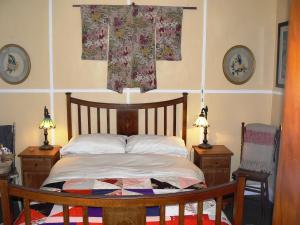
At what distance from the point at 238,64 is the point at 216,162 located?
1.31 metres

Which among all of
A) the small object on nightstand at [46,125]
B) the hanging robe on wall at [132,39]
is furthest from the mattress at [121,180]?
the hanging robe on wall at [132,39]

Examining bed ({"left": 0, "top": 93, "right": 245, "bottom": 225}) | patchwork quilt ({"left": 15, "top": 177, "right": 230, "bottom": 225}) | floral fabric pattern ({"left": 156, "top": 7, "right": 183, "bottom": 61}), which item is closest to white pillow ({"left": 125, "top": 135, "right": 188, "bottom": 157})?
bed ({"left": 0, "top": 93, "right": 245, "bottom": 225})

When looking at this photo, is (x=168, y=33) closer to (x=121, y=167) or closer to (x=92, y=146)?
(x=92, y=146)

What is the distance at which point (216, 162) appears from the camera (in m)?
4.28

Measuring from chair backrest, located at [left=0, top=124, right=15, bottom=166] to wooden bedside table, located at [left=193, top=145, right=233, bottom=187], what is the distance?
229 centimetres

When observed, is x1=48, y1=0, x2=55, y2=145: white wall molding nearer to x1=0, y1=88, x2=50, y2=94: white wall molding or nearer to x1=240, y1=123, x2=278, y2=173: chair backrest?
x1=0, y1=88, x2=50, y2=94: white wall molding

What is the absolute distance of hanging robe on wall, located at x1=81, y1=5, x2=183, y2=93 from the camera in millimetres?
4340

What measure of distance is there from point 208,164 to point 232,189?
7.36 ft

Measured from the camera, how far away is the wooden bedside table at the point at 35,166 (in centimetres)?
→ 409

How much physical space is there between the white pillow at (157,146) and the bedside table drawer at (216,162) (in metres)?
0.30

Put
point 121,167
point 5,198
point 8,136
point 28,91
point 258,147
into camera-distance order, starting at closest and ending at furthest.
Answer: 1. point 5,198
2. point 121,167
3. point 258,147
4. point 8,136
5. point 28,91

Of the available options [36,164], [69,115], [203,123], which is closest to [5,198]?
[36,164]

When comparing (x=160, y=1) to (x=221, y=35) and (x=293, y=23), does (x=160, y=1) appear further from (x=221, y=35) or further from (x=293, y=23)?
(x=293, y=23)

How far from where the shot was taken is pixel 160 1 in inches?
173
